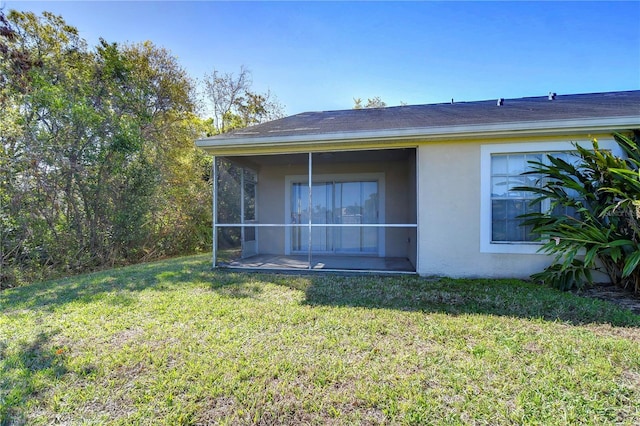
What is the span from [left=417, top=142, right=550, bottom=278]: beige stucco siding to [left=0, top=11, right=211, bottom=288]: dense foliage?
27.5 feet

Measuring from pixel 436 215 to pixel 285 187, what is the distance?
185 inches

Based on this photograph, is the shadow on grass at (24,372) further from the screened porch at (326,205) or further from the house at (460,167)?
the screened porch at (326,205)

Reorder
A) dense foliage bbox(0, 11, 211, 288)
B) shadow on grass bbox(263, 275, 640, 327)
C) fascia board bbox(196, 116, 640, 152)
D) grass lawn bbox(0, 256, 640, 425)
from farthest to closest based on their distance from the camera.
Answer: dense foliage bbox(0, 11, 211, 288)
fascia board bbox(196, 116, 640, 152)
shadow on grass bbox(263, 275, 640, 327)
grass lawn bbox(0, 256, 640, 425)

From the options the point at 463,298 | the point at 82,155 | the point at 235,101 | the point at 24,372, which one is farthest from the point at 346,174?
the point at 235,101

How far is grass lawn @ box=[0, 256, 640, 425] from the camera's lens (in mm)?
1987

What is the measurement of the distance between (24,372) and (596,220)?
6.92 metres

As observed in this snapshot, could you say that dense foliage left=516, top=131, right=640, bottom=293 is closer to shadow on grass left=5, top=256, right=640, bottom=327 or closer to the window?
the window

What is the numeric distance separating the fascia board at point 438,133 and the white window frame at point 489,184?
0.75ft

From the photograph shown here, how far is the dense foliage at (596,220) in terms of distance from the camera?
4027 millimetres

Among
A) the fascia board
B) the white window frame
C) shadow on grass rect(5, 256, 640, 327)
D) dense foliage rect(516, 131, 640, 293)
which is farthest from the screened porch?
dense foliage rect(516, 131, 640, 293)

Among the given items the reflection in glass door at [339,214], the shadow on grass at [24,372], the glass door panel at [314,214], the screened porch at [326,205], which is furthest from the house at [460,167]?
the shadow on grass at [24,372]

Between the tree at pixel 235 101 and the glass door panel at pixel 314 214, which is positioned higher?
the tree at pixel 235 101

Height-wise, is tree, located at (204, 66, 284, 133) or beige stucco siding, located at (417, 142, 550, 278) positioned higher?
tree, located at (204, 66, 284, 133)

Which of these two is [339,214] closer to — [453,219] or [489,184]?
[453,219]
